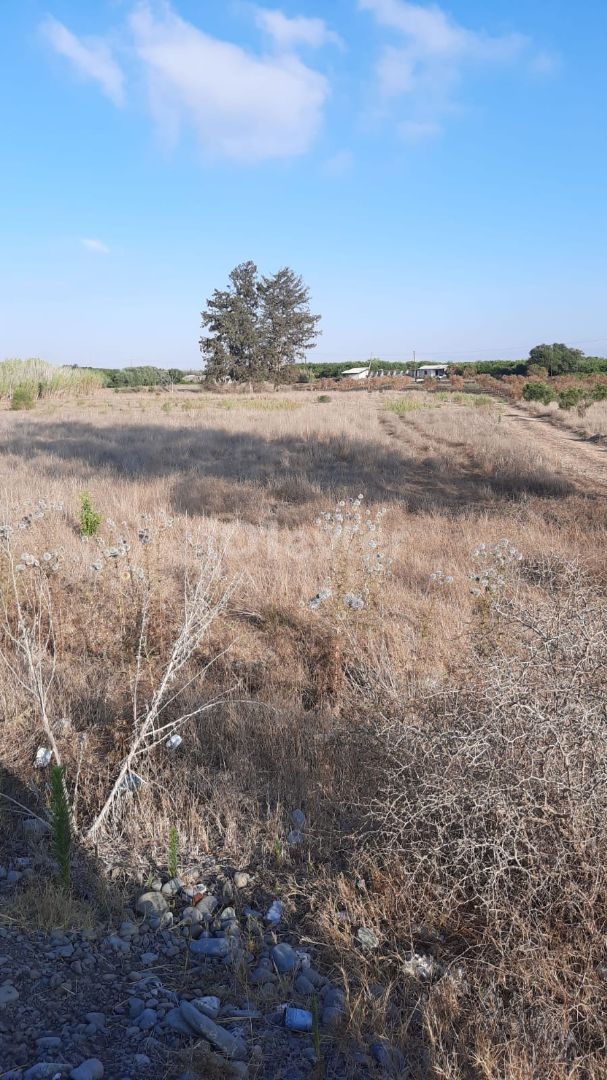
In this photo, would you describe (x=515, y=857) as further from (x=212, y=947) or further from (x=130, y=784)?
(x=130, y=784)

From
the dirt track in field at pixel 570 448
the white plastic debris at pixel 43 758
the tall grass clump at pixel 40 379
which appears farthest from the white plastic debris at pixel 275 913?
the tall grass clump at pixel 40 379

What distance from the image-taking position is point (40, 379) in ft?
106

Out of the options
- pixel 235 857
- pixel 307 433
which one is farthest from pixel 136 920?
pixel 307 433

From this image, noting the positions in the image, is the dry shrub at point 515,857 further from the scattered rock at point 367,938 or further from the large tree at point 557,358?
the large tree at point 557,358

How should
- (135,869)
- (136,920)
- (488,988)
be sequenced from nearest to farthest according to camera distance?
(488,988)
(136,920)
(135,869)

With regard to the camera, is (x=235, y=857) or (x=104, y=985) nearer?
(x=104, y=985)

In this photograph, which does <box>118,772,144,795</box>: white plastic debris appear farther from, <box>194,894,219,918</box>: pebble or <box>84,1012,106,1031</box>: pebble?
<box>84,1012,106,1031</box>: pebble

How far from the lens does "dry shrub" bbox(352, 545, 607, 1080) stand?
156 centimetres

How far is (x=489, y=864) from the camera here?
74.3 inches

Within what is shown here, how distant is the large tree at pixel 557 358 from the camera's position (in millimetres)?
50406

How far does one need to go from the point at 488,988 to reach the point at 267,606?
3198 millimetres

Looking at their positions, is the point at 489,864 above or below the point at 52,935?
above

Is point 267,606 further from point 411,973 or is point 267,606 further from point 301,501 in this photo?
point 301,501

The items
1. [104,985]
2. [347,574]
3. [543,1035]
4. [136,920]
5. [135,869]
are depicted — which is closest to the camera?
[543,1035]
